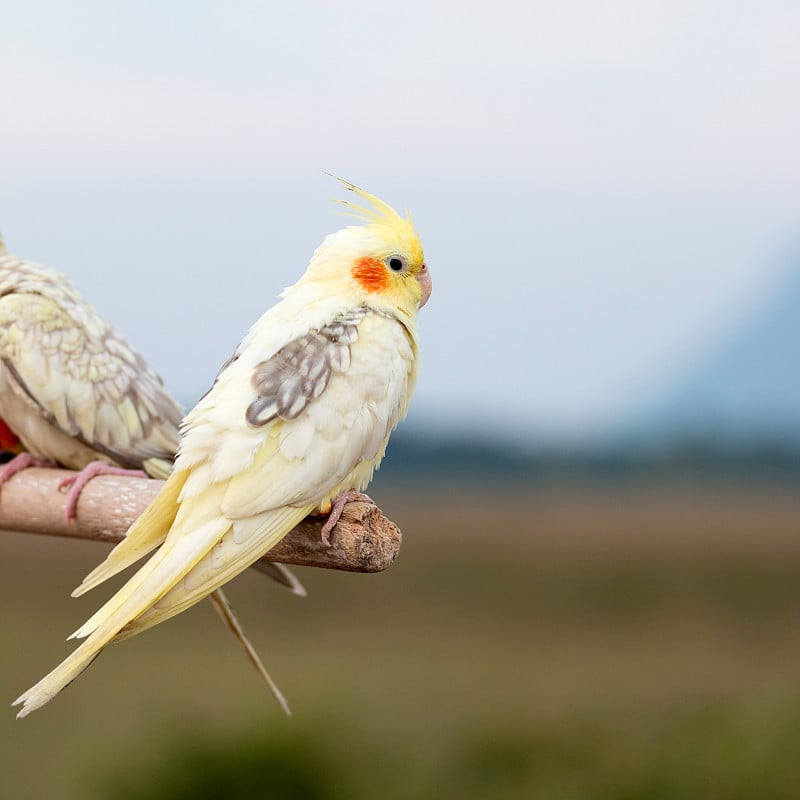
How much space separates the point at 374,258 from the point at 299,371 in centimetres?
21

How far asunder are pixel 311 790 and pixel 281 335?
6.86 ft

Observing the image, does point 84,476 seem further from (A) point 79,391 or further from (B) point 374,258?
(B) point 374,258

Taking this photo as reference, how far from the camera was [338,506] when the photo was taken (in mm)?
1456

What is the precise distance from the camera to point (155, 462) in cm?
→ 193

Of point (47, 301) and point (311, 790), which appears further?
point (311, 790)

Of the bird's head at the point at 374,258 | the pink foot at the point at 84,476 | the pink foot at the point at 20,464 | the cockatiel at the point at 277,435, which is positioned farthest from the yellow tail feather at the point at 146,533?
the pink foot at the point at 20,464

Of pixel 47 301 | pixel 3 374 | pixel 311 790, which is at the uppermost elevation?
pixel 47 301

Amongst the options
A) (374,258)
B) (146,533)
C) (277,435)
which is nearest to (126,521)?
(146,533)

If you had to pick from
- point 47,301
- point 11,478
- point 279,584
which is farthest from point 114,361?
point 279,584

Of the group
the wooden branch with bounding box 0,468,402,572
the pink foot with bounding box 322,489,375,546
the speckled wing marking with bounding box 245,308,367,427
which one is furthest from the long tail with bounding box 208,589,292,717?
the speckled wing marking with bounding box 245,308,367,427

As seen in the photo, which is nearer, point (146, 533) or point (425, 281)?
point (146, 533)

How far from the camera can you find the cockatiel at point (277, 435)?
1.29 m

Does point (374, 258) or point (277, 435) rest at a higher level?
point (374, 258)

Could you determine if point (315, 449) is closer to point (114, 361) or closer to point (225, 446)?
point (225, 446)
